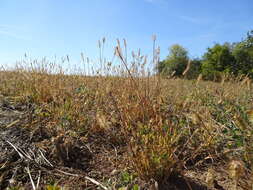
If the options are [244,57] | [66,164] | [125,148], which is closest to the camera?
[66,164]

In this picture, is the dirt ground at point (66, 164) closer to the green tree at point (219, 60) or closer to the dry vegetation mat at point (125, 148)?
the dry vegetation mat at point (125, 148)

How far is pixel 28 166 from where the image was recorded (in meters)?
1.14

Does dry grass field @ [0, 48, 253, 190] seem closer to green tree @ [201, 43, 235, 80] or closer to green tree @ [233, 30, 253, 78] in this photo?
green tree @ [233, 30, 253, 78]

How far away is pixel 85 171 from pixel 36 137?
0.58m

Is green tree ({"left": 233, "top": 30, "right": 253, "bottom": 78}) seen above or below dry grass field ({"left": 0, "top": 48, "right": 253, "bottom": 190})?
above

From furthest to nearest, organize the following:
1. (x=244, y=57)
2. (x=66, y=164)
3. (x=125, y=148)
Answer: (x=244, y=57), (x=125, y=148), (x=66, y=164)

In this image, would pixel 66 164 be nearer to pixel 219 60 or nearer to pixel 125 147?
pixel 125 147

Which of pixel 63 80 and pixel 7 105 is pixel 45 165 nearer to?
pixel 7 105

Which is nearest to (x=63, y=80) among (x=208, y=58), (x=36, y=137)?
(x=36, y=137)

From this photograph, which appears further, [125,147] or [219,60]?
[219,60]

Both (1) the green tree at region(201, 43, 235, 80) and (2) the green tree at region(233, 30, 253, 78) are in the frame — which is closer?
(2) the green tree at region(233, 30, 253, 78)

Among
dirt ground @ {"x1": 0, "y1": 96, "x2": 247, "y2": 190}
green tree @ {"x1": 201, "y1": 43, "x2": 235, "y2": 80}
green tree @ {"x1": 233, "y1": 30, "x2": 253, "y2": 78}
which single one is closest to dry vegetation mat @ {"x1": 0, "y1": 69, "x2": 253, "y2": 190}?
dirt ground @ {"x1": 0, "y1": 96, "x2": 247, "y2": 190}

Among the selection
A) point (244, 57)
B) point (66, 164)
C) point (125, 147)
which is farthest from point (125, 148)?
point (244, 57)

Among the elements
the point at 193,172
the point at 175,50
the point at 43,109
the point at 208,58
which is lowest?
the point at 193,172
